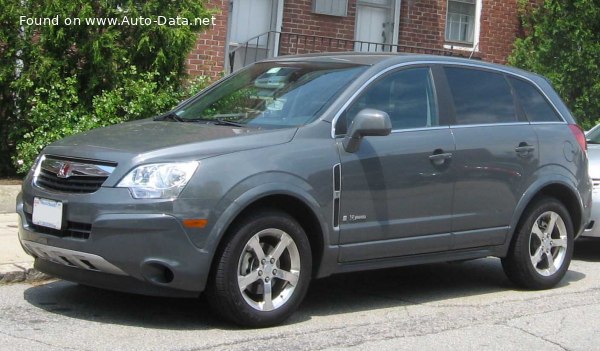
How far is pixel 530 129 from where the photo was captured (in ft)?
24.6

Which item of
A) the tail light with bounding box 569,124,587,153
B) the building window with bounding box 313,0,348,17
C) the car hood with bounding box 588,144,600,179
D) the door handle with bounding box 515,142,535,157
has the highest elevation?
the building window with bounding box 313,0,348,17

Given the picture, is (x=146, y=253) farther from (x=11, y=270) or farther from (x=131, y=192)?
(x=11, y=270)

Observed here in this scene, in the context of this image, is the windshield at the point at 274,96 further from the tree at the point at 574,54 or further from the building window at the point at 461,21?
the building window at the point at 461,21

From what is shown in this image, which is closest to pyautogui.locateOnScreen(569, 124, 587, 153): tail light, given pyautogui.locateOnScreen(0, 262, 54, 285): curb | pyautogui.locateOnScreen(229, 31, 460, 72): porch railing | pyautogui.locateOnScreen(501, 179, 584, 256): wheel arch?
pyautogui.locateOnScreen(501, 179, 584, 256): wheel arch

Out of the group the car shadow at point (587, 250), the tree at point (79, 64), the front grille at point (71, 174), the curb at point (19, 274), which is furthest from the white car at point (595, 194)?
the front grille at point (71, 174)

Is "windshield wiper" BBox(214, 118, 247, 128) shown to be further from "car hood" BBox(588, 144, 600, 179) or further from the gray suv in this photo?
"car hood" BBox(588, 144, 600, 179)

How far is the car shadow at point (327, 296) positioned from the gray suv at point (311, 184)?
1.23ft

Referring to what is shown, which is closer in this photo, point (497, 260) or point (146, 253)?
point (146, 253)

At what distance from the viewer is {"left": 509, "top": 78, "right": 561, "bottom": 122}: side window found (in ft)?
25.2

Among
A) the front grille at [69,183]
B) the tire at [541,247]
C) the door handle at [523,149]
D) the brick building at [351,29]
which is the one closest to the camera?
the front grille at [69,183]

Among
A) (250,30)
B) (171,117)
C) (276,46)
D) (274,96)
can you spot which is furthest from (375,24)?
(274,96)

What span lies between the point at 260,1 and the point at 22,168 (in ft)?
18.6

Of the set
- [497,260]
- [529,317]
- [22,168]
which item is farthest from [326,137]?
[22,168]

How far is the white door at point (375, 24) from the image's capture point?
616 inches
